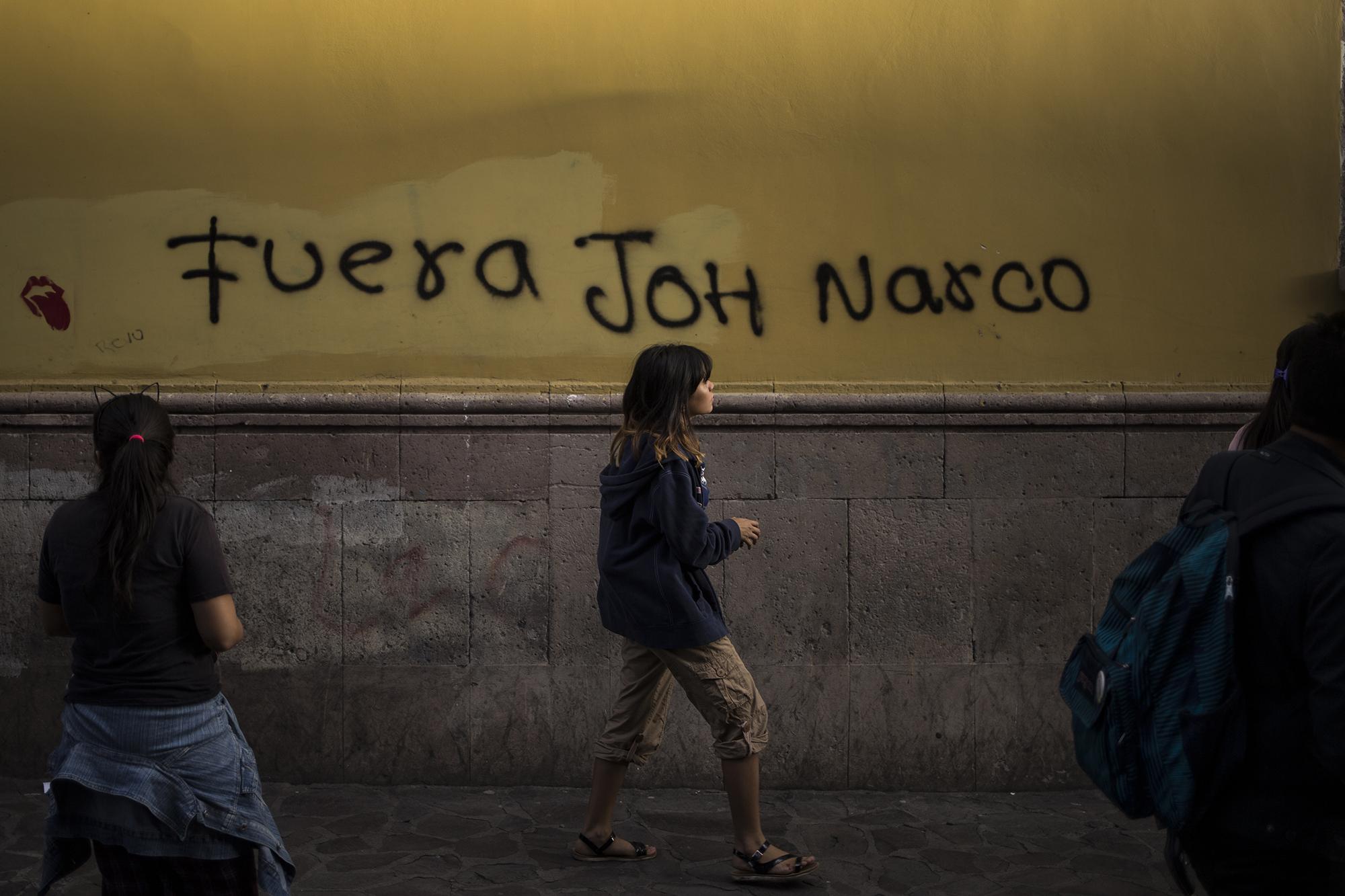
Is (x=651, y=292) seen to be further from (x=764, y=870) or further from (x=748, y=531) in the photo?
(x=764, y=870)

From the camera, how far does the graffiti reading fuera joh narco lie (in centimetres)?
539

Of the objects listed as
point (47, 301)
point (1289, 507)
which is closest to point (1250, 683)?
point (1289, 507)

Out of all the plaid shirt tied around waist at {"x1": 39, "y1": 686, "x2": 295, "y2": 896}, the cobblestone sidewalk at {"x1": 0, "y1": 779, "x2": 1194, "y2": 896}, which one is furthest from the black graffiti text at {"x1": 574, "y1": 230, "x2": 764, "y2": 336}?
the plaid shirt tied around waist at {"x1": 39, "y1": 686, "x2": 295, "y2": 896}

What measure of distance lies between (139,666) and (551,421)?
2.61 m

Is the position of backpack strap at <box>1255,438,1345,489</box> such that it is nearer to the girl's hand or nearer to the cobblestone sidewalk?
the girl's hand

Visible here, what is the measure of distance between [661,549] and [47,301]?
3222 mm

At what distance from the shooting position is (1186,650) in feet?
6.73

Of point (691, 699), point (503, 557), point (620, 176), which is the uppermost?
point (620, 176)

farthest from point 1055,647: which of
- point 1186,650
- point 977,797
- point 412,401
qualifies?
point 1186,650

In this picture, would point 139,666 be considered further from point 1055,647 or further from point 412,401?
point 1055,647

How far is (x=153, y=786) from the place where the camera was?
2836 millimetres

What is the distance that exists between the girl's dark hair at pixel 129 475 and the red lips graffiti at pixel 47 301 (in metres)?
2.79

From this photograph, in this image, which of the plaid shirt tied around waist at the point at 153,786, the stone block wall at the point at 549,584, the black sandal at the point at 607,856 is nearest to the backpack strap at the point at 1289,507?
the plaid shirt tied around waist at the point at 153,786

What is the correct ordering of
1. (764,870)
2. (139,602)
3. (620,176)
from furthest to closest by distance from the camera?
(620,176)
(764,870)
(139,602)
